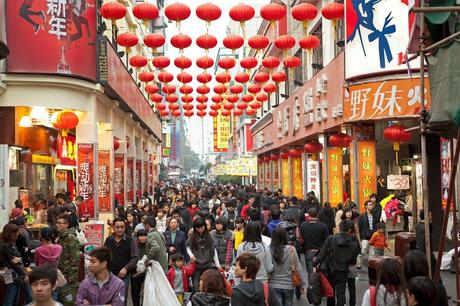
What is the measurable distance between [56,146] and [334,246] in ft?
58.0

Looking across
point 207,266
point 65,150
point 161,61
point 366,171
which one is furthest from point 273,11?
point 65,150

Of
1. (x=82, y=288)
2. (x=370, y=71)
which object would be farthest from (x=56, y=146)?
(x=82, y=288)

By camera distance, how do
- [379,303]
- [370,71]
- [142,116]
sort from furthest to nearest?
[142,116], [370,71], [379,303]

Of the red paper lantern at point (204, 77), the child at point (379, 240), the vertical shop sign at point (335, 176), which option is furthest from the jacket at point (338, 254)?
the red paper lantern at point (204, 77)

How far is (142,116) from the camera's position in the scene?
33.0 m

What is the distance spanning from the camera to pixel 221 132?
79000mm

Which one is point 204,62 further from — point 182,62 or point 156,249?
point 156,249

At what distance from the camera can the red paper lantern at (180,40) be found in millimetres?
17984

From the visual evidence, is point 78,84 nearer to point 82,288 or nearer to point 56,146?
point 56,146

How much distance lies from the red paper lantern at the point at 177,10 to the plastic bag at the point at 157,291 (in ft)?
28.0

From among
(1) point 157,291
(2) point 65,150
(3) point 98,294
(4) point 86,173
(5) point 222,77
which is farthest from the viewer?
(2) point 65,150

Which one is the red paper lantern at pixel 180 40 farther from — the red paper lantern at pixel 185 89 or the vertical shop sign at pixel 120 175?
the vertical shop sign at pixel 120 175

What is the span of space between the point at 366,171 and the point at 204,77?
7.58 metres

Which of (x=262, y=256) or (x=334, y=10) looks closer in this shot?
(x=262, y=256)
